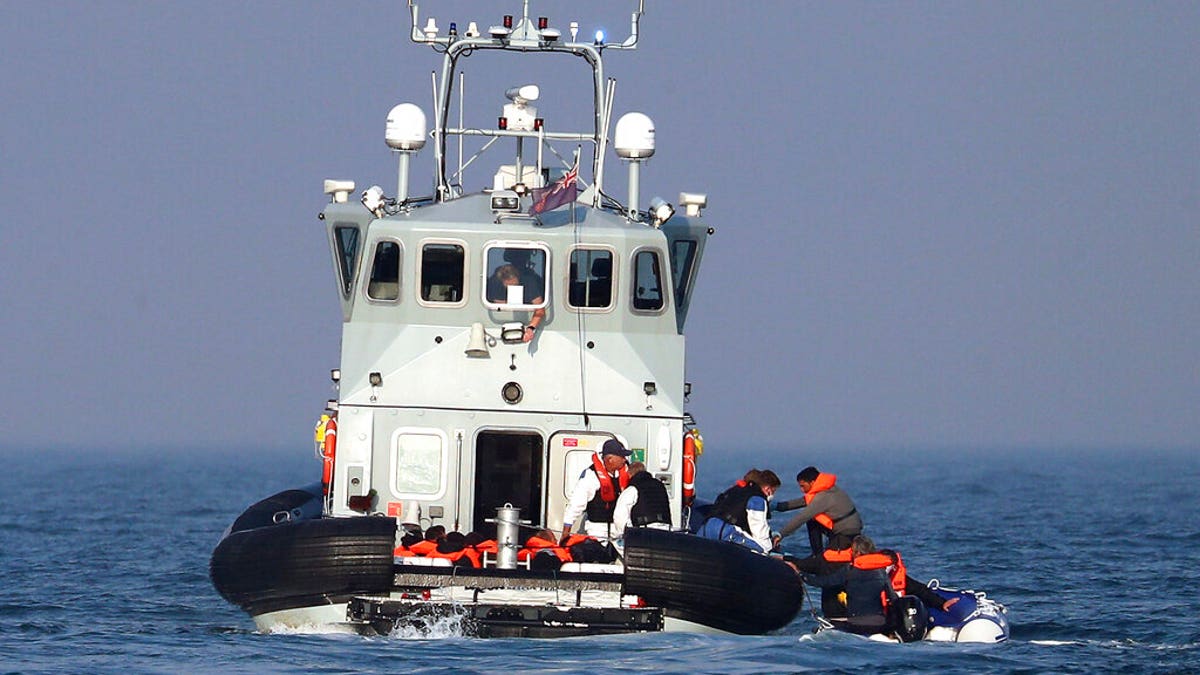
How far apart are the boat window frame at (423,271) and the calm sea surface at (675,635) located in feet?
10.5

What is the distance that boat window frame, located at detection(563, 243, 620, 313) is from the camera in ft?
54.9

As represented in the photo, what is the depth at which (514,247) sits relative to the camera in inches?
656

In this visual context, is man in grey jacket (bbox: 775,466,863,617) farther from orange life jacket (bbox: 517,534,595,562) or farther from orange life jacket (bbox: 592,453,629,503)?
orange life jacket (bbox: 517,534,595,562)

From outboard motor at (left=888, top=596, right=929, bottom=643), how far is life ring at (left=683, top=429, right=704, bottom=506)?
214 centimetres

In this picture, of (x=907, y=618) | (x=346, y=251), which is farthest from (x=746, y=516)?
(x=346, y=251)

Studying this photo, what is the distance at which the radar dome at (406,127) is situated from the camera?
17.6m

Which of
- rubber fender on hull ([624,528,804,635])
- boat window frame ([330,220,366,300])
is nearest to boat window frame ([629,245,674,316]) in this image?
boat window frame ([330,220,366,300])

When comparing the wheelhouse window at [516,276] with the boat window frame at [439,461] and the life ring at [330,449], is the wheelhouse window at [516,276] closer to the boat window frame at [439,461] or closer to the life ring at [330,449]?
the boat window frame at [439,461]

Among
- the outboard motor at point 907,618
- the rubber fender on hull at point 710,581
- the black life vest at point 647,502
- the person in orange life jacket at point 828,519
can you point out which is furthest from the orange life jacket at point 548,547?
the outboard motor at point 907,618

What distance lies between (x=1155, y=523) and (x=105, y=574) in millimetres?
→ 18593

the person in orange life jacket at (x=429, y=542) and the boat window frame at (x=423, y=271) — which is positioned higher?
the boat window frame at (x=423, y=271)

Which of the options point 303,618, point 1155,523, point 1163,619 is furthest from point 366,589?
point 1155,523

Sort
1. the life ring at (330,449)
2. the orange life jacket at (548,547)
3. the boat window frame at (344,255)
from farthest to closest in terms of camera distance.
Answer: the boat window frame at (344,255), the life ring at (330,449), the orange life jacket at (548,547)

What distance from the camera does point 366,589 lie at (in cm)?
1430
